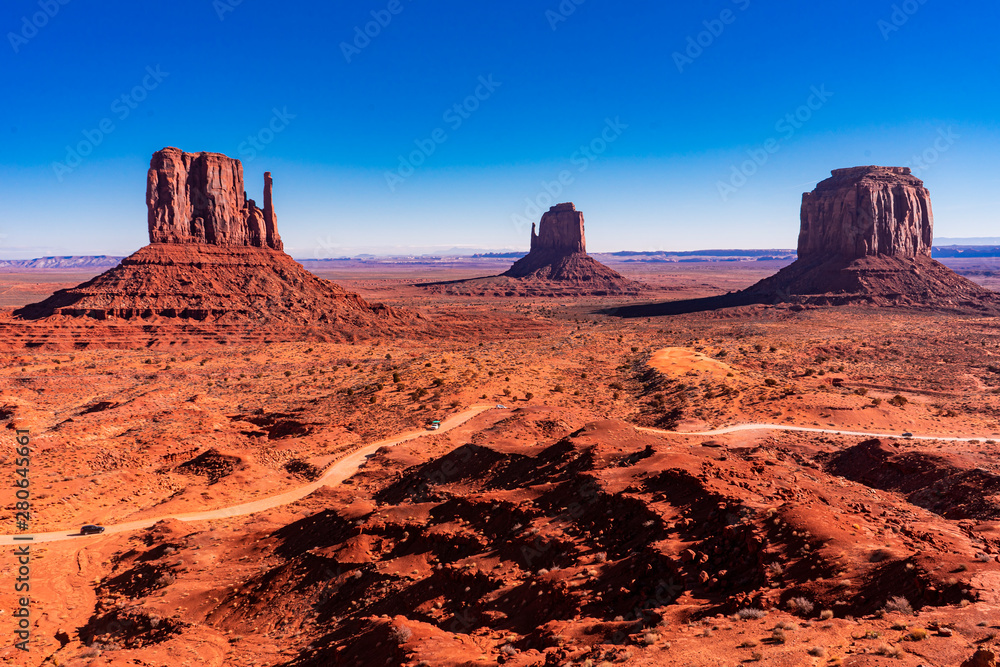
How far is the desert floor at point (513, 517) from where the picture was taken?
469 inches

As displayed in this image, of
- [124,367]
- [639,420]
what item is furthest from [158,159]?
[639,420]

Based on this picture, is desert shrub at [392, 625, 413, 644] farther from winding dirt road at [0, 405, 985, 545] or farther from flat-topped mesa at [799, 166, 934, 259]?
flat-topped mesa at [799, 166, 934, 259]

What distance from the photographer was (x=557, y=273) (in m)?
175

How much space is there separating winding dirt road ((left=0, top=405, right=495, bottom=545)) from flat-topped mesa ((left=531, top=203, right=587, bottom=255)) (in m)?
148

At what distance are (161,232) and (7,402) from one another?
1722 inches

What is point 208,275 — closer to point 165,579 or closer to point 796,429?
point 165,579

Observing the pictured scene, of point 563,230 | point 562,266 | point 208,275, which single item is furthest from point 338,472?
point 563,230

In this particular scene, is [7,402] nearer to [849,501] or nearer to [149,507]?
[149,507]

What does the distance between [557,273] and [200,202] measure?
11041cm

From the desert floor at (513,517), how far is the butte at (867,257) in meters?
56.0

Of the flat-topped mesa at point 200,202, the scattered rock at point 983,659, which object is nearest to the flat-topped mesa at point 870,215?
the flat-topped mesa at point 200,202

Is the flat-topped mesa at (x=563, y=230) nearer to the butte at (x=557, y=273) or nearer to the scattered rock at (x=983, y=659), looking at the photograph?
the butte at (x=557, y=273)

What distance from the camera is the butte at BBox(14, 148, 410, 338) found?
2874 inches

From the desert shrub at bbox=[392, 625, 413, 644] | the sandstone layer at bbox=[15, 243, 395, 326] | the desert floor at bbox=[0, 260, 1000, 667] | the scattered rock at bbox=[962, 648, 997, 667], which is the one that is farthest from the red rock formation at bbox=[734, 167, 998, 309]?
the desert shrub at bbox=[392, 625, 413, 644]
